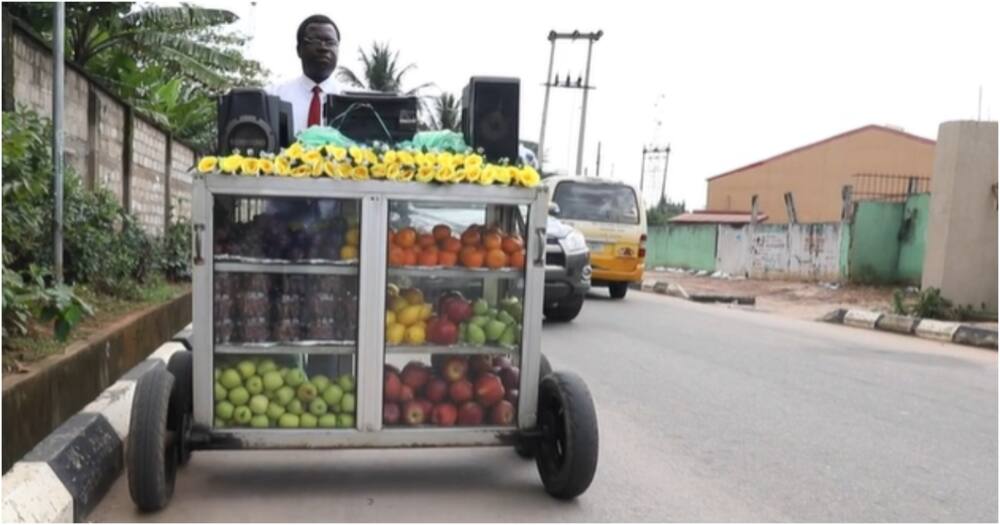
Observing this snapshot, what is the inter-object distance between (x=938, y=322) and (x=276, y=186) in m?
11.4

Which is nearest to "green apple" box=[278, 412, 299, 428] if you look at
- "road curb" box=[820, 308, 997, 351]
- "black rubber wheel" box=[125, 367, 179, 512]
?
"black rubber wheel" box=[125, 367, 179, 512]

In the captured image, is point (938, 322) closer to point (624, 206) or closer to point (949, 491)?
point (624, 206)

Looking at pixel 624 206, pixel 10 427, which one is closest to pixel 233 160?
pixel 10 427

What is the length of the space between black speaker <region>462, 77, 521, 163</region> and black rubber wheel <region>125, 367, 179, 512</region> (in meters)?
1.84

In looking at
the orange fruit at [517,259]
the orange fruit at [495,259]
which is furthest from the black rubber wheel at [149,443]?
the orange fruit at [517,259]

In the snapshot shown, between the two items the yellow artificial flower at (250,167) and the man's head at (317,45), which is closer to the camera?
the yellow artificial flower at (250,167)

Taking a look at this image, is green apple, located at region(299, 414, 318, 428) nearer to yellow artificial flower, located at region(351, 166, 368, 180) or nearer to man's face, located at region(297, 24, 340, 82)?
yellow artificial flower, located at region(351, 166, 368, 180)

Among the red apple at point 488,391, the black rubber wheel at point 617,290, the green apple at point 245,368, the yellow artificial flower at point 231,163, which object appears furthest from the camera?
the black rubber wheel at point 617,290

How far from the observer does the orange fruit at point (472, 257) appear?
4258 millimetres

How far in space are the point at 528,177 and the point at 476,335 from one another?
0.77 m

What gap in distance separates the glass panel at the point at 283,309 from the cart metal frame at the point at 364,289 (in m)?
0.03

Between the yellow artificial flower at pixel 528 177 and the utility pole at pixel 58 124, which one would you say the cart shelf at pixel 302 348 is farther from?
the utility pole at pixel 58 124

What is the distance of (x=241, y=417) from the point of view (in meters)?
4.04

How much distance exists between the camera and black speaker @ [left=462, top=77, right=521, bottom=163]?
4.49 meters
